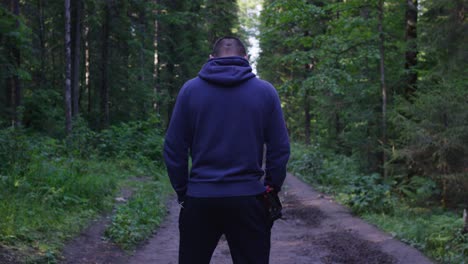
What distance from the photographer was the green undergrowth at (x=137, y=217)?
284 inches

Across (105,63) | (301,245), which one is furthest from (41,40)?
(301,245)

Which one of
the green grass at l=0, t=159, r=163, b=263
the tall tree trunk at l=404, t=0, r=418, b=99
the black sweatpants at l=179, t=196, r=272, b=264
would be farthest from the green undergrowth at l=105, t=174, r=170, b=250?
the tall tree trunk at l=404, t=0, r=418, b=99

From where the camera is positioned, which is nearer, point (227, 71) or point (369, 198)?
point (227, 71)

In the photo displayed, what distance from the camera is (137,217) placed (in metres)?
8.47

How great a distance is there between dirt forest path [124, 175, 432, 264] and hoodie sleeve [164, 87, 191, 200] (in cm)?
372

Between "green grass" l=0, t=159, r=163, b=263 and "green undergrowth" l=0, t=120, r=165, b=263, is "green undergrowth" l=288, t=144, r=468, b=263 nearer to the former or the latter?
"green undergrowth" l=0, t=120, r=165, b=263

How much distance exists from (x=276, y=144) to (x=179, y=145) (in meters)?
0.60

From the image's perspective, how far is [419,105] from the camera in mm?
10398

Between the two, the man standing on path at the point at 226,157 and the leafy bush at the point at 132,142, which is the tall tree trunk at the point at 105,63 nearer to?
the leafy bush at the point at 132,142

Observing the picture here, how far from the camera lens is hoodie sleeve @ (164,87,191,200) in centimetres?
296

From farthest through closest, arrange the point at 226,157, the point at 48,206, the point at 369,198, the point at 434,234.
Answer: the point at 369,198 → the point at 434,234 → the point at 48,206 → the point at 226,157

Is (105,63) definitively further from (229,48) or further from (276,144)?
(276,144)

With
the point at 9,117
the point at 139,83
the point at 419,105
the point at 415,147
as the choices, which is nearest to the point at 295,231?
the point at 415,147

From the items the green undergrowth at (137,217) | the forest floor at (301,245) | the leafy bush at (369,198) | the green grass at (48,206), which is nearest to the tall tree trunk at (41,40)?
the green undergrowth at (137,217)
